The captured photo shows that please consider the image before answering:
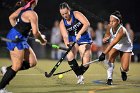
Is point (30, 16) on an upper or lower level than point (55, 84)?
upper

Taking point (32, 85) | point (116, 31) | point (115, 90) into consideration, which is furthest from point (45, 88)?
point (116, 31)

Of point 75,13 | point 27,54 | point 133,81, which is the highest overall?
point 75,13

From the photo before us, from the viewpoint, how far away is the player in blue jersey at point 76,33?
12.3 m

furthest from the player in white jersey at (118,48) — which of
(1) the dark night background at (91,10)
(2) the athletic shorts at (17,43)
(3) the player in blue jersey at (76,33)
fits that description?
(1) the dark night background at (91,10)

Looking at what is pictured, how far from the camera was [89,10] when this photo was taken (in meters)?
31.1

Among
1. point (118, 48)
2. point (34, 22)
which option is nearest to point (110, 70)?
point (118, 48)

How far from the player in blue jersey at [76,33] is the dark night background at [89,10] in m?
15.3

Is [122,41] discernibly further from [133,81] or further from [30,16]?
[30,16]

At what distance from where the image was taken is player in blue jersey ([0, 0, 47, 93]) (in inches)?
404

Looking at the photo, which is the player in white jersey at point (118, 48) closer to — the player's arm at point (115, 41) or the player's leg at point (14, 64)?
the player's arm at point (115, 41)

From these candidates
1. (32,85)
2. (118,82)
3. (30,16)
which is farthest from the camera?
(118,82)

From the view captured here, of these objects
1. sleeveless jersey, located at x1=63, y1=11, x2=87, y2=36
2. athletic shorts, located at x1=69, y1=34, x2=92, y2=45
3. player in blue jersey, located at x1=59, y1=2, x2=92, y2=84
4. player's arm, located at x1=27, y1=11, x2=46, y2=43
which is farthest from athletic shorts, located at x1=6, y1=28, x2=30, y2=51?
athletic shorts, located at x1=69, y1=34, x2=92, y2=45

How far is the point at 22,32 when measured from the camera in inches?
413

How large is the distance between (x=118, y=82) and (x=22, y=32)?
3.79 m
